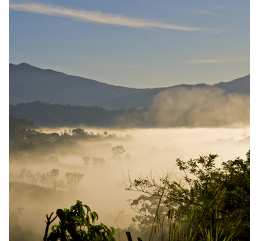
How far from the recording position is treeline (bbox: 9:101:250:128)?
94.2 m

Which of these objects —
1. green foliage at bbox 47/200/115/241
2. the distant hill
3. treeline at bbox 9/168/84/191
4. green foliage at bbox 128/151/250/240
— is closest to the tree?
treeline at bbox 9/168/84/191

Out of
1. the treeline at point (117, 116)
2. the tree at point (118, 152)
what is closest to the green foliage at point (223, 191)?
the tree at point (118, 152)

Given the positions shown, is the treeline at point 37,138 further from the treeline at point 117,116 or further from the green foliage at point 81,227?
the green foliage at point 81,227

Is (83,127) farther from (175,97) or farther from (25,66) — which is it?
(25,66)

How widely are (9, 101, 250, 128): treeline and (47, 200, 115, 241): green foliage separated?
298 ft

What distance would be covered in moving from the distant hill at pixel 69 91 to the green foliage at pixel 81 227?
105990 millimetres

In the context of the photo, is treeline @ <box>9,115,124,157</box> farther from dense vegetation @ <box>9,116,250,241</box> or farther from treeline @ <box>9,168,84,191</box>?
dense vegetation @ <box>9,116,250,241</box>

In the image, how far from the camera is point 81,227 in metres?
2.49

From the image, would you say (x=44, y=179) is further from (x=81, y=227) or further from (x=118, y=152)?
(x=81, y=227)

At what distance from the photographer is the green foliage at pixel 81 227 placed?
2.35 metres

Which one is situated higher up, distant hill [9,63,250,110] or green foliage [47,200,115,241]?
distant hill [9,63,250,110]
